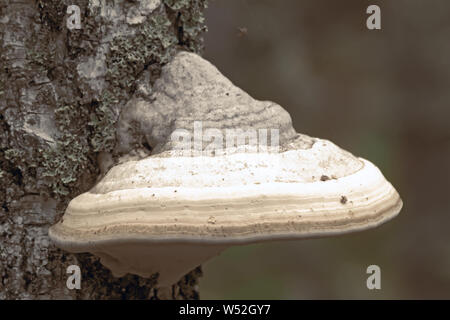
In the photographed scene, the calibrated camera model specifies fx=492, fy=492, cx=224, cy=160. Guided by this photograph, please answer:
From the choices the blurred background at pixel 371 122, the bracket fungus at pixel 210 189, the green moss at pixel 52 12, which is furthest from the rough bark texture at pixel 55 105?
the blurred background at pixel 371 122

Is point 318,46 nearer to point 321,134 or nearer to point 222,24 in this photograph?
point 321,134

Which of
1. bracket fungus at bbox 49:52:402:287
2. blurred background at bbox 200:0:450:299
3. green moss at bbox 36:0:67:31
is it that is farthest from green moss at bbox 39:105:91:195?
blurred background at bbox 200:0:450:299

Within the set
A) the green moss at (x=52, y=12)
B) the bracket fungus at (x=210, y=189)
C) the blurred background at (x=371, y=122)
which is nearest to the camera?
the bracket fungus at (x=210, y=189)

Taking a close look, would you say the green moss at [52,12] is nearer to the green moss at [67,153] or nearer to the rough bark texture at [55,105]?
the rough bark texture at [55,105]

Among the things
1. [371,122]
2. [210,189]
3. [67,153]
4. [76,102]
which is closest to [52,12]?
[76,102]

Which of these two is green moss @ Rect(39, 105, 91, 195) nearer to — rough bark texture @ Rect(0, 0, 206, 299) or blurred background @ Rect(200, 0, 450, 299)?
rough bark texture @ Rect(0, 0, 206, 299)
